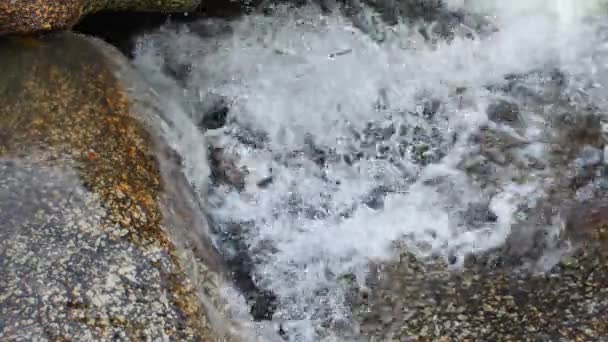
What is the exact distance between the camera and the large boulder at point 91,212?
2.91 metres

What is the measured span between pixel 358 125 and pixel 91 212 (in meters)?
1.90

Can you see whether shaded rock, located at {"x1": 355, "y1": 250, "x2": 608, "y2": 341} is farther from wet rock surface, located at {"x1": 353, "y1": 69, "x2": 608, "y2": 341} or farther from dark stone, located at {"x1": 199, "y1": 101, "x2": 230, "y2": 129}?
dark stone, located at {"x1": 199, "y1": 101, "x2": 230, "y2": 129}

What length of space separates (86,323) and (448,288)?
159 cm

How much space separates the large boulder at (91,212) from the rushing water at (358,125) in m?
0.42

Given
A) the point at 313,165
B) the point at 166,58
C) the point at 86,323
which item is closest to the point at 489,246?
the point at 313,165

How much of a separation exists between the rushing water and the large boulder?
16.6 inches

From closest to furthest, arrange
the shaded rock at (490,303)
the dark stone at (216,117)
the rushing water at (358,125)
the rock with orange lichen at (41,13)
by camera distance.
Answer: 1. the shaded rock at (490,303)
2. the rock with orange lichen at (41,13)
3. the rushing water at (358,125)
4. the dark stone at (216,117)

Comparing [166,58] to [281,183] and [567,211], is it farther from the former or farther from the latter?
[567,211]

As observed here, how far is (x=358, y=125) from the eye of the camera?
462 cm

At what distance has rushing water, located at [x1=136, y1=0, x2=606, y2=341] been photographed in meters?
3.90

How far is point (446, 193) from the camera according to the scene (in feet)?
13.5

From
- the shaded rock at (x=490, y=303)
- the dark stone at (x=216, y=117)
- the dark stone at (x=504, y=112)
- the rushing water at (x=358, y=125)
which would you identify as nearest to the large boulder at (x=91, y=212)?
the rushing water at (x=358, y=125)

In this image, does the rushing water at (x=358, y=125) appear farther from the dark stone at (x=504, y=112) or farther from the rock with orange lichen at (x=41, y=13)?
the rock with orange lichen at (x=41, y=13)

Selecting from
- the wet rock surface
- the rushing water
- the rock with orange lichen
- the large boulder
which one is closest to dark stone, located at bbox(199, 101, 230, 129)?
the rushing water
